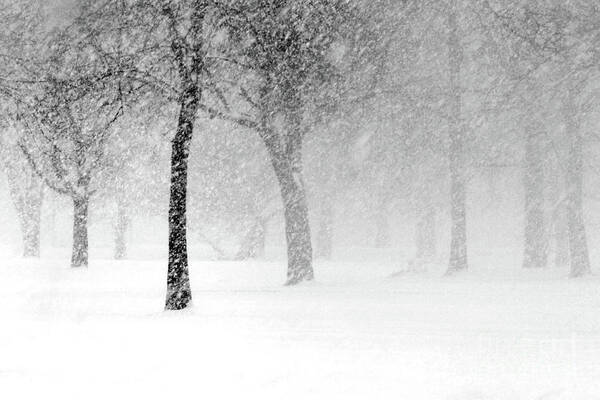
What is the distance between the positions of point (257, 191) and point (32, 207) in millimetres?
9391

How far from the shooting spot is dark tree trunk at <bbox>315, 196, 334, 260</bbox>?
33.6 meters

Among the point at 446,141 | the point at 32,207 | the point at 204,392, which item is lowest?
the point at 204,392

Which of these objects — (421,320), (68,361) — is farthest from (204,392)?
(421,320)

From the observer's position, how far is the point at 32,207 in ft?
99.1

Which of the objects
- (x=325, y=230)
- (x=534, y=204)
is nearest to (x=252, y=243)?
(x=325, y=230)

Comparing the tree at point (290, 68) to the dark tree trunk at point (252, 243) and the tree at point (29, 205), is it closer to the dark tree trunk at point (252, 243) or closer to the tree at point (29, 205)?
the dark tree trunk at point (252, 243)

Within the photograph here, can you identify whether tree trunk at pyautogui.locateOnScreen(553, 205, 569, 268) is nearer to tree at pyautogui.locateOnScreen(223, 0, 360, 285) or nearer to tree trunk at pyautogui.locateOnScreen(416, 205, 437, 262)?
tree trunk at pyautogui.locateOnScreen(416, 205, 437, 262)

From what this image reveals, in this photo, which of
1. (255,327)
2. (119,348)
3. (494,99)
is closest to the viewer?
(119,348)

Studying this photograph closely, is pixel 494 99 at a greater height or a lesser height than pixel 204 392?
greater

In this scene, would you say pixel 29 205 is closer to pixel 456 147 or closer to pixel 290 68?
pixel 290 68

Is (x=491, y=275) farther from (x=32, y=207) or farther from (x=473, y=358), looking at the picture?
(x=32, y=207)

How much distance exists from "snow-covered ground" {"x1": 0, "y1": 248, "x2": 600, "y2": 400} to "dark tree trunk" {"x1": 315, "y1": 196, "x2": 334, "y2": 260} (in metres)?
15.7

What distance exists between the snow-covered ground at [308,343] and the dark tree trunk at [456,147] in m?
4.01

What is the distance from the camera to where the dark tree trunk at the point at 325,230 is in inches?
1323
